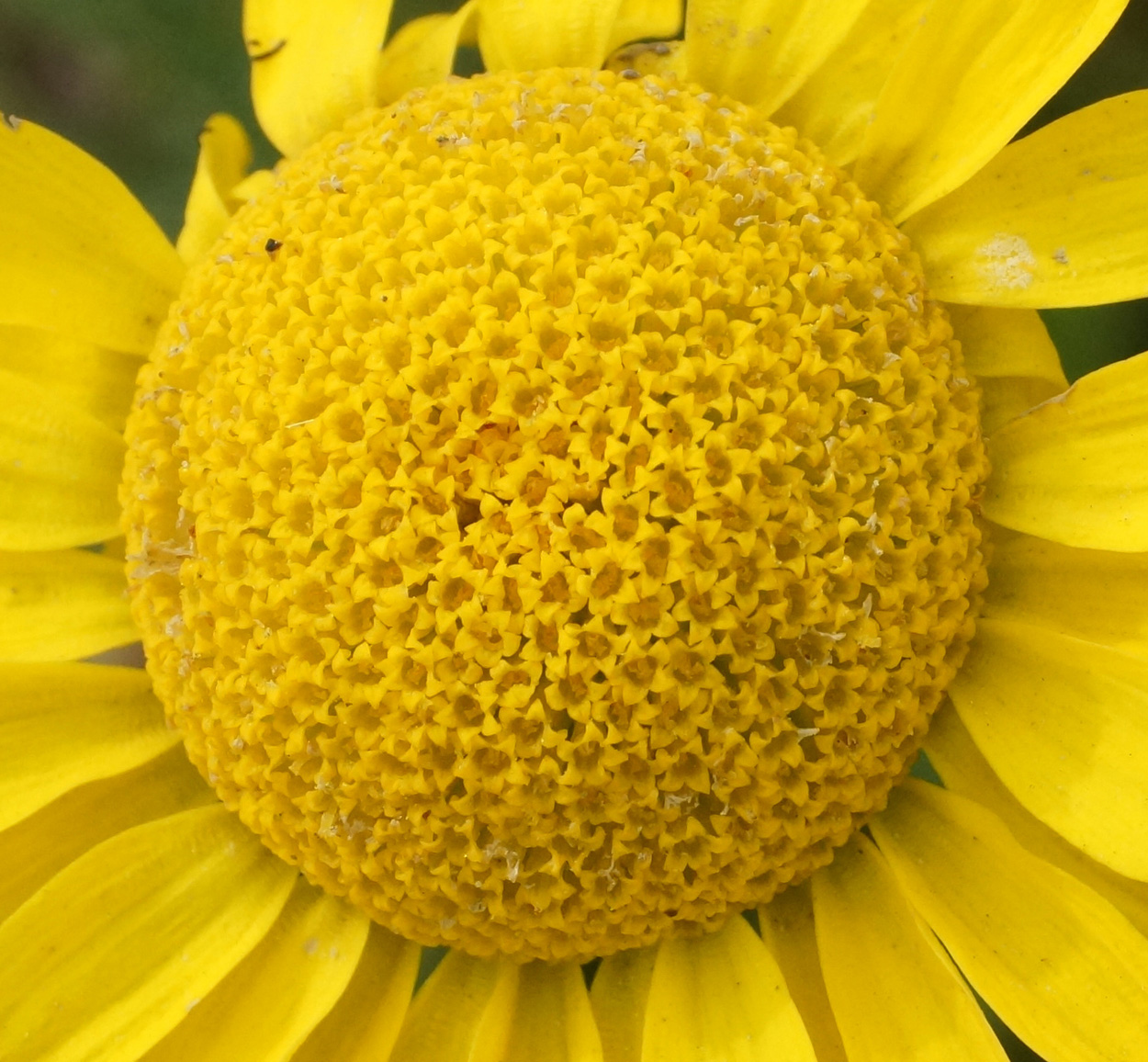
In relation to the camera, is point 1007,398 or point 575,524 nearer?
point 575,524

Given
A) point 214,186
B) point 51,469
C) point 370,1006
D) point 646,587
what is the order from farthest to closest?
1. point 214,186
2. point 51,469
3. point 370,1006
4. point 646,587

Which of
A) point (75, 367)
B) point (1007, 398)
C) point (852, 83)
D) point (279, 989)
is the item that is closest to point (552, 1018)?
point (279, 989)

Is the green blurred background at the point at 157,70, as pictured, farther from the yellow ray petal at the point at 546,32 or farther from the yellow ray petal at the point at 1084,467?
the yellow ray petal at the point at 1084,467

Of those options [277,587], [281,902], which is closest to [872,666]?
[277,587]

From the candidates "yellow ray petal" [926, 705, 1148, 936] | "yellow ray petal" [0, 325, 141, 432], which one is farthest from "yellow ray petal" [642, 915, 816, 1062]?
"yellow ray petal" [0, 325, 141, 432]

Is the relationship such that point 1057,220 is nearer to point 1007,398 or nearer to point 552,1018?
point 1007,398

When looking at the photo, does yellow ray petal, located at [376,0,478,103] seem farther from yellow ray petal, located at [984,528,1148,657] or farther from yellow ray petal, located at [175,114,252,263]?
yellow ray petal, located at [984,528,1148,657]

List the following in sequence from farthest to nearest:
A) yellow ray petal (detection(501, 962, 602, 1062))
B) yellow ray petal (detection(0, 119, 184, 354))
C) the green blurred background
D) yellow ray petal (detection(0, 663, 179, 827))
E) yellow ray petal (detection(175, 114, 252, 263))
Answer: the green blurred background, yellow ray petal (detection(175, 114, 252, 263)), yellow ray petal (detection(0, 119, 184, 354)), yellow ray petal (detection(0, 663, 179, 827)), yellow ray petal (detection(501, 962, 602, 1062))
